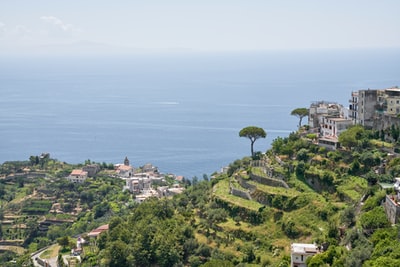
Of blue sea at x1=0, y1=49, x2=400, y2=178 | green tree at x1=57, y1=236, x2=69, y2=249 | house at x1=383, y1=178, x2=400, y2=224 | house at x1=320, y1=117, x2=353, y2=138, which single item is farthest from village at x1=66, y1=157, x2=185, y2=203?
house at x1=383, y1=178, x2=400, y2=224

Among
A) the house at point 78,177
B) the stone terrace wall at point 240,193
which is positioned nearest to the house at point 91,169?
the house at point 78,177

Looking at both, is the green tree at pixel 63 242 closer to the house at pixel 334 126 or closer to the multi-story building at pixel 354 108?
the house at pixel 334 126

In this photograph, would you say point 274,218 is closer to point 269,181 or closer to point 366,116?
point 269,181

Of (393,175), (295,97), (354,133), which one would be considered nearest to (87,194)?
(354,133)

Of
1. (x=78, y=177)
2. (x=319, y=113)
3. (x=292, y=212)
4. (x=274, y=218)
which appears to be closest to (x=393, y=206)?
(x=292, y=212)

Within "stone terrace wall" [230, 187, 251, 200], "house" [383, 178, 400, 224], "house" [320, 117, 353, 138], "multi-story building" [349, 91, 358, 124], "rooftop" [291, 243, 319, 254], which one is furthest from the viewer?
"multi-story building" [349, 91, 358, 124]

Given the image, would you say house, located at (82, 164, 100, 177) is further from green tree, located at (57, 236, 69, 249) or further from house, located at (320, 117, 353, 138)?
house, located at (320, 117, 353, 138)
